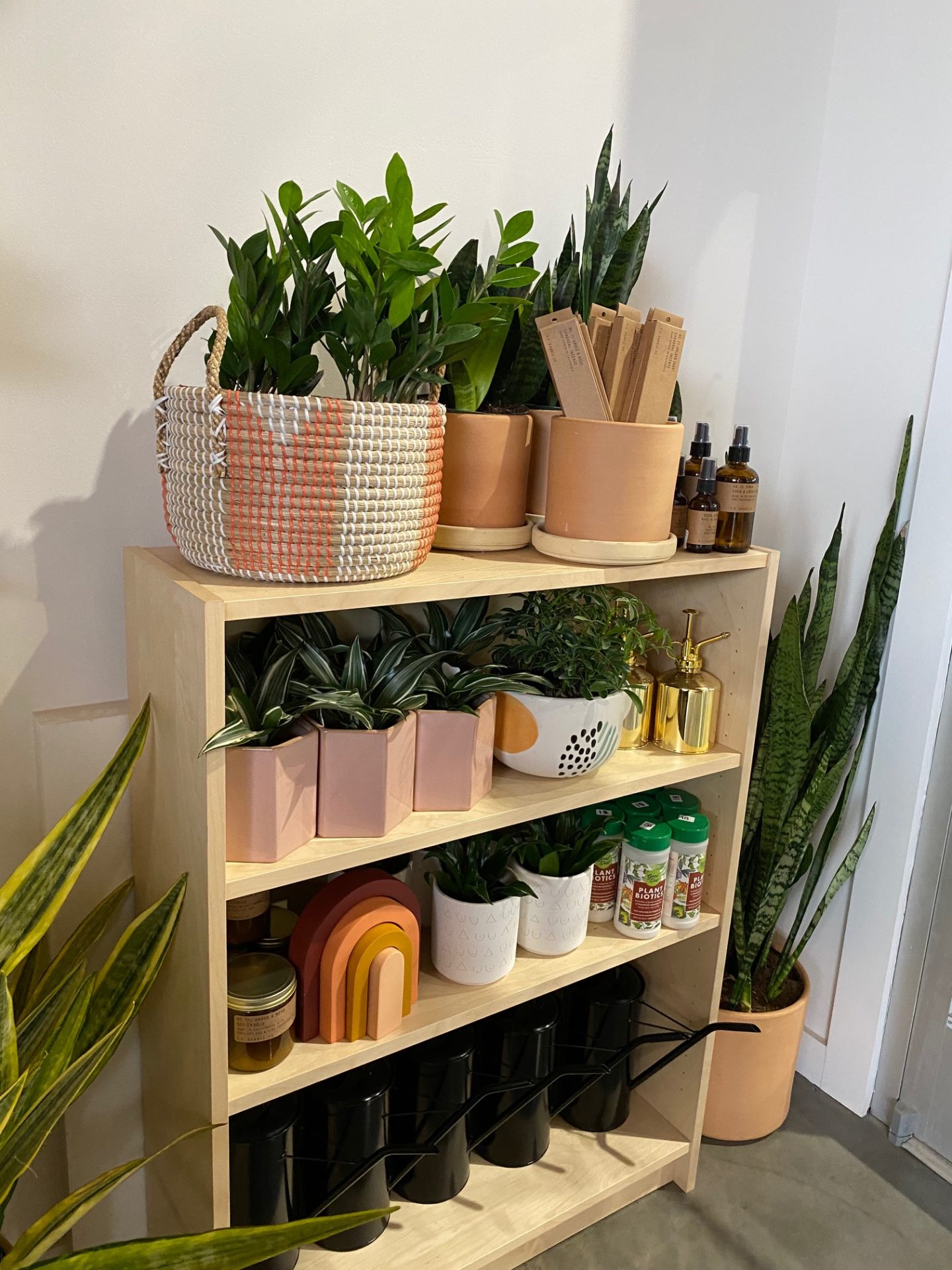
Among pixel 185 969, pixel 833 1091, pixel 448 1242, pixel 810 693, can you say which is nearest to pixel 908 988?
pixel 833 1091

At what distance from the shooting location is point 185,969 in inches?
39.2

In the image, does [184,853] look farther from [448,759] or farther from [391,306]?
[391,306]

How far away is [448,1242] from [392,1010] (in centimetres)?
40

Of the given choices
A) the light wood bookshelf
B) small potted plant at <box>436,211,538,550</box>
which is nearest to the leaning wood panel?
the light wood bookshelf

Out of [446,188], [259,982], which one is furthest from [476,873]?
[446,188]

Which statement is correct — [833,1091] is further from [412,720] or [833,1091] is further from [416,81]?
[416,81]

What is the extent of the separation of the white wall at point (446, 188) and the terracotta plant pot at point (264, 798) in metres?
0.28

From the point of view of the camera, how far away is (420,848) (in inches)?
40.6

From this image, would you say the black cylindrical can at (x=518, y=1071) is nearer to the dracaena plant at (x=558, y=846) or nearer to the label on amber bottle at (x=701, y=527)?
the dracaena plant at (x=558, y=846)

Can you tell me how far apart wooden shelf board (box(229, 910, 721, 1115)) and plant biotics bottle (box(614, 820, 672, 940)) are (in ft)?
0.08

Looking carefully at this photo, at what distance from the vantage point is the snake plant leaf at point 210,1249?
75 cm

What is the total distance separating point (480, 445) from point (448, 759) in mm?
351

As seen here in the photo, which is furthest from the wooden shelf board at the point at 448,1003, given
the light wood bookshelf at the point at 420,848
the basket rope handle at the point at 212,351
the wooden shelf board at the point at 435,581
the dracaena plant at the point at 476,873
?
the basket rope handle at the point at 212,351

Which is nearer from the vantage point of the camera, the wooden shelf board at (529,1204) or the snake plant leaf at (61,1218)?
the snake plant leaf at (61,1218)
